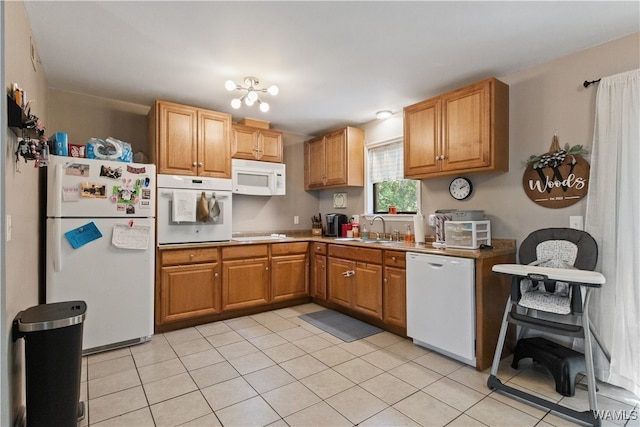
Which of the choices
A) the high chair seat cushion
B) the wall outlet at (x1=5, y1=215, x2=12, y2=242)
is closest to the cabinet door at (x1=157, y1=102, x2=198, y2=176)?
the wall outlet at (x1=5, y1=215, x2=12, y2=242)

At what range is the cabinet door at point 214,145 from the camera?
3529 millimetres

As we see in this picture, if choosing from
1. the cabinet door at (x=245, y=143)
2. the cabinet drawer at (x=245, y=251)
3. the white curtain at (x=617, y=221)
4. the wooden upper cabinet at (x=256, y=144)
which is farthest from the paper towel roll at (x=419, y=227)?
the cabinet door at (x=245, y=143)

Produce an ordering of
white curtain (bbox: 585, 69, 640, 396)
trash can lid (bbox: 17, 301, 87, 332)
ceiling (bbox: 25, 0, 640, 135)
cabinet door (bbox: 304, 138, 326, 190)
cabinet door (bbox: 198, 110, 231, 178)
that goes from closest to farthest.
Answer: trash can lid (bbox: 17, 301, 87, 332) → ceiling (bbox: 25, 0, 640, 135) → white curtain (bbox: 585, 69, 640, 396) → cabinet door (bbox: 198, 110, 231, 178) → cabinet door (bbox: 304, 138, 326, 190)

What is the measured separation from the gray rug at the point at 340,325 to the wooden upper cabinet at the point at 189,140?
1913 millimetres

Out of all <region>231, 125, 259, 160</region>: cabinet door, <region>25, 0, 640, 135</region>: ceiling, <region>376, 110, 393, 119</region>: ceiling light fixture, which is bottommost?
<region>231, 125, 259, 160</region>: cabinet door

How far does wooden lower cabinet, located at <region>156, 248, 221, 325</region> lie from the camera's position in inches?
125

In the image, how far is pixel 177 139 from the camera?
338cm

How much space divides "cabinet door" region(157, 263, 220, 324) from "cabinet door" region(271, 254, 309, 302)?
0.70 meters

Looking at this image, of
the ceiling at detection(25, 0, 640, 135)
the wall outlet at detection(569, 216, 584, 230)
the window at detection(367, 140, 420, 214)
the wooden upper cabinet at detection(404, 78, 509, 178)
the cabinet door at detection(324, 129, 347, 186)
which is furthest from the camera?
the cabinet door at detection(324, 129, 347, 186)

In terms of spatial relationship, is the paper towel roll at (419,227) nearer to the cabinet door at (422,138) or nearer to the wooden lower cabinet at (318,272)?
the cabinet door at (422,138)

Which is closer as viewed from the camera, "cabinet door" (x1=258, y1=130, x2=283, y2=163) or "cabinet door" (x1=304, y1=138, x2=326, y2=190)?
"cabinet door" (x1=258, y1=130, x2=283, y2=163)

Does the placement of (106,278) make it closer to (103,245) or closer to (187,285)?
(103,245)

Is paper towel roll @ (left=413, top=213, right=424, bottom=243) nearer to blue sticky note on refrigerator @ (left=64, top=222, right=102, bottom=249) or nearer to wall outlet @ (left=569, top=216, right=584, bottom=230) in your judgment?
wall outlet @ (left=569, top=216, right=584, bottom=230)

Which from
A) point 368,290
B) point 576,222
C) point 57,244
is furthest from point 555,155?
point 57,244
